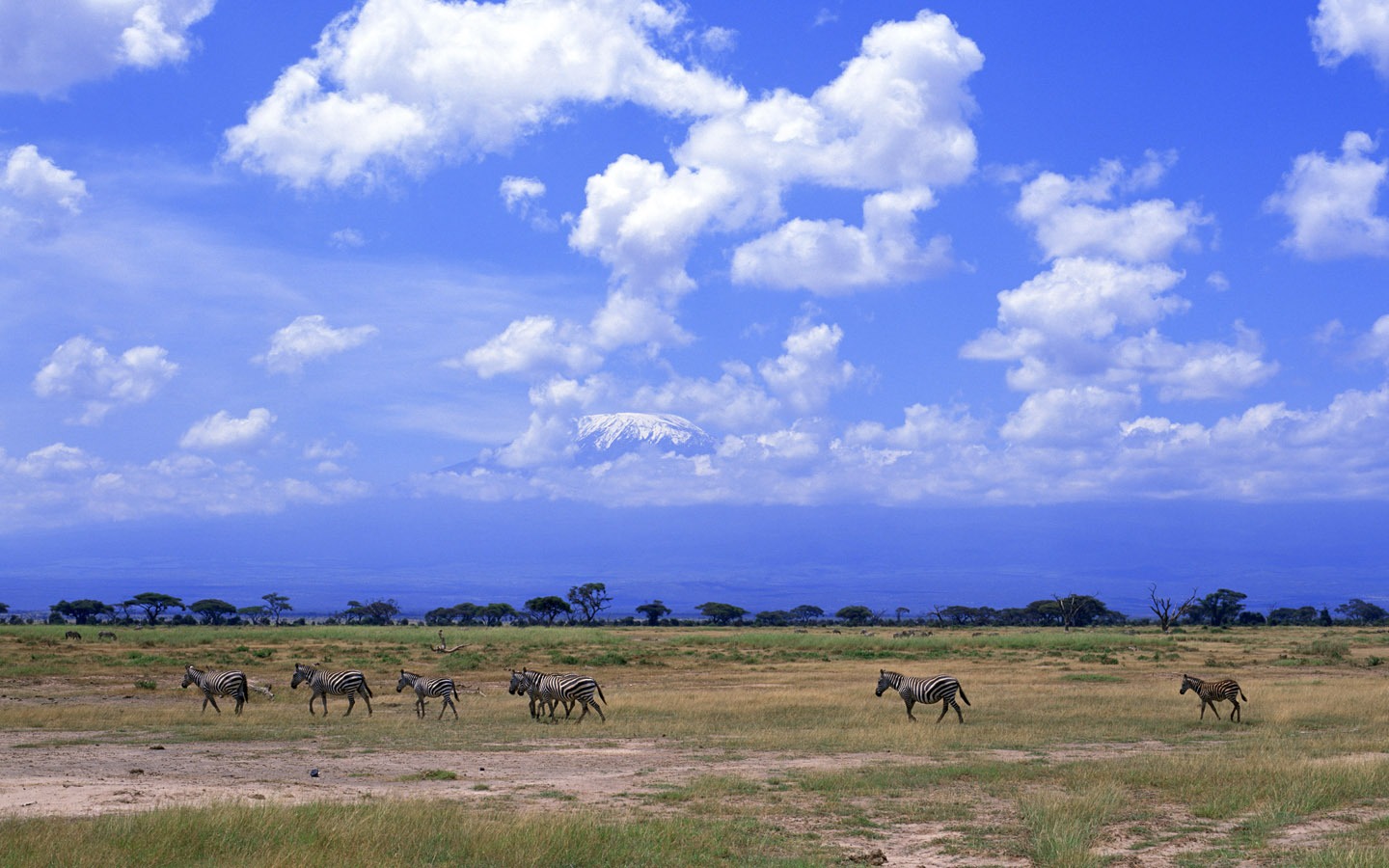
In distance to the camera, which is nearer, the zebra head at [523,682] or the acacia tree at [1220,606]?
the zebra head at [523,682]

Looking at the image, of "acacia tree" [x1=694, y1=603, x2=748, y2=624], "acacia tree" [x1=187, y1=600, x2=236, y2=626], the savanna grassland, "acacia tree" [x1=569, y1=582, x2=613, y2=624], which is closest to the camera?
the savanna grassland

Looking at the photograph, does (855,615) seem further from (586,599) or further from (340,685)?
(340,685)

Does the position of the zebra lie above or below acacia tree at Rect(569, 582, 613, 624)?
below

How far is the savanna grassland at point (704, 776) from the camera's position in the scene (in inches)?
478

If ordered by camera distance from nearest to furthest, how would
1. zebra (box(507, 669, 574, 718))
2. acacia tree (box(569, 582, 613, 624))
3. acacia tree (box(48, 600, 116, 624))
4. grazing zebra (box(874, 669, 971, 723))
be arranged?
grazing zebra (box(874, 669, 971, 723)), zebra (box(507, 669, 574, 718)), acacia tree (box(48, 600, 116, 624)), acacia tree (box(569, 582, 613, 624))

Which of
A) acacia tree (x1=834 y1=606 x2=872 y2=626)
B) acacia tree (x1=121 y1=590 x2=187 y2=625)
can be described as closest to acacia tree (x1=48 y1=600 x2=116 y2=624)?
acacia tree (x1=121 y1=590 x2=187 y2=625)

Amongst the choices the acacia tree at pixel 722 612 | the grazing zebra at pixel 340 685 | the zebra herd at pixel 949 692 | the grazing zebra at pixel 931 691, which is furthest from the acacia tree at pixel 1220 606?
the grazing zebra at pixel 340 685

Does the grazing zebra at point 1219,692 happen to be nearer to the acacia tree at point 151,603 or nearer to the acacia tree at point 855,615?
the acacia tree at point 151,603

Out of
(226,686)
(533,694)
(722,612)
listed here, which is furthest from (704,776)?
(722,612)

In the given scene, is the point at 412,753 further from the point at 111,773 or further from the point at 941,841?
the point at 941,841

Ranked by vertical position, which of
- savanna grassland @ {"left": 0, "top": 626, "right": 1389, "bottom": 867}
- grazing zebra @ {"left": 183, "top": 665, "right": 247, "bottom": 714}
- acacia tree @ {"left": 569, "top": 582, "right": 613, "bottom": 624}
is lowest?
savanna grassland @ {"left": 0, "top": 626, "right": 1389, "bottom": 867}

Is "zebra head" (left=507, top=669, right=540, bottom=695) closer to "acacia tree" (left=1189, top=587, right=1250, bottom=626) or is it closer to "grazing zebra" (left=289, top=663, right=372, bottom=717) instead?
"grazing zebra" (left=289, top=663, right=372, bottom=717)

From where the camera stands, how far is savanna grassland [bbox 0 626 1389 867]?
478 inches

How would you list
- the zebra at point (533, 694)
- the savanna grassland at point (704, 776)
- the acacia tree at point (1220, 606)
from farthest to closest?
the acacia tree at point (1220, 606) → the zebra at point (533, 694) → the savanna grassland at point (704, 776)
